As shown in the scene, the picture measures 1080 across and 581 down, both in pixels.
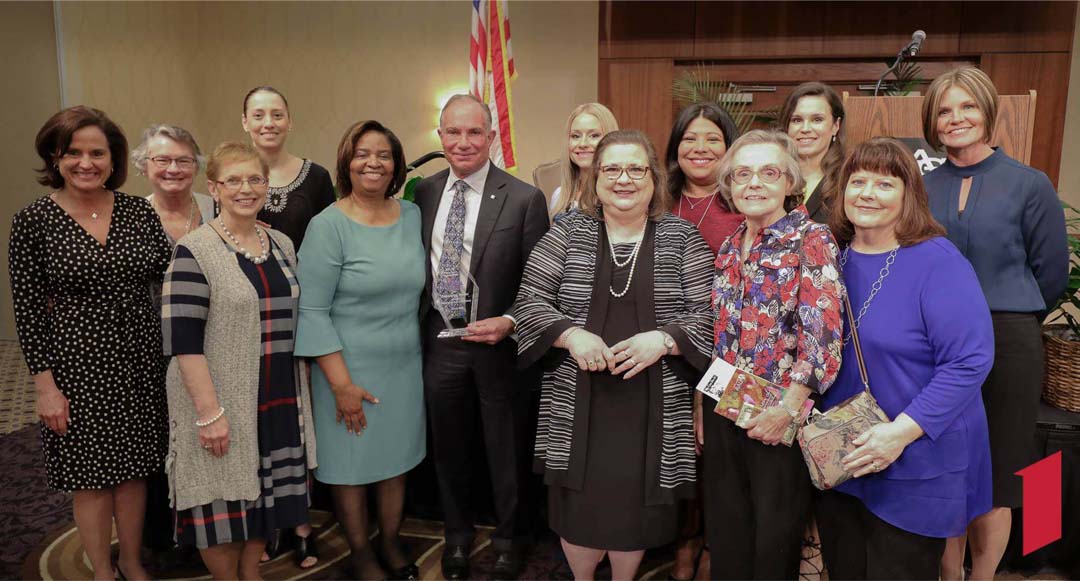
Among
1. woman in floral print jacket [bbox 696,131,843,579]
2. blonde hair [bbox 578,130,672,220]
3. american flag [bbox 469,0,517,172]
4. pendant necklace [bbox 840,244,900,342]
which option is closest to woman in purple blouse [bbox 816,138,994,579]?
pendant necklace [bbox 840,244,900,342]

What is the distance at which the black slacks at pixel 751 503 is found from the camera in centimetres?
197

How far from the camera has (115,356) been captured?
7.56ft

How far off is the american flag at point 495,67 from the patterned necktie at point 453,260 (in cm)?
165

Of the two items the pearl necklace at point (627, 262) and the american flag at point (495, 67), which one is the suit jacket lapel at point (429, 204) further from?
the american flag at point (495, 67)

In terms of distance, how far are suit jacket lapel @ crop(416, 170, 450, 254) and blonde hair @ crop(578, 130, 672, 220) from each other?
0.64 m

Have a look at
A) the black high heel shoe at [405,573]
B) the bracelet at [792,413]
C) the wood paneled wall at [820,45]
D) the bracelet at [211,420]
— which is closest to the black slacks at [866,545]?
the bracelet at [792,413]

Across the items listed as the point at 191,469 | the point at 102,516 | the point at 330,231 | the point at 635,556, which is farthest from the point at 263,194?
the point at 635,556

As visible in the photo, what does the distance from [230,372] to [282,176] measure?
114cm

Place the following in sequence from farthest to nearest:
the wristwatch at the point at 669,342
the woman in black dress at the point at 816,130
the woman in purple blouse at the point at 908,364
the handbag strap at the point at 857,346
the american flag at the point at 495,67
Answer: the american flag at the point at 495,67
the woman in black dress at the point at 816,130
the wristwatch at the point at 669,342
the handbag strap at the point at 857,346
the woman in purple blouse at the point at 908,364

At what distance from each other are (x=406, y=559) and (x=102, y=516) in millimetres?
→ 1042

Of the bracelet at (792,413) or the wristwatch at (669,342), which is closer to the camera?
the bracelet at (792,413)

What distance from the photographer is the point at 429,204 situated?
8.82 ft

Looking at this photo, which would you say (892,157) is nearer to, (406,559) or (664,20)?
(406,559)

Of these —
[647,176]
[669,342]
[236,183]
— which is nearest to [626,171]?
[647,176]
